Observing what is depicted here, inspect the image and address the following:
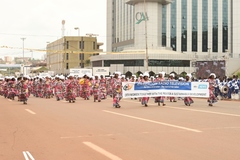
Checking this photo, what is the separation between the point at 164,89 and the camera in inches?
859

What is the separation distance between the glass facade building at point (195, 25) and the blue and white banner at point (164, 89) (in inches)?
2785

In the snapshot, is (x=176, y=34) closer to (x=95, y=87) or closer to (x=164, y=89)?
(x=95, y=87)

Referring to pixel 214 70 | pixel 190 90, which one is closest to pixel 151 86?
pixel 190 90

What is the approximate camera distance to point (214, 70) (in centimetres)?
4378

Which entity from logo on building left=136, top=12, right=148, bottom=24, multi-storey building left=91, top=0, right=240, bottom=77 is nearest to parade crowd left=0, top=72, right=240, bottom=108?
multi-storey building left=91, top=0, right=240, bottom=77

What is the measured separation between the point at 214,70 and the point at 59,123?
33406 millimetres

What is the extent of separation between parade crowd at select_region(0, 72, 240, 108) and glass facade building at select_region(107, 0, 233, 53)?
61518 mm

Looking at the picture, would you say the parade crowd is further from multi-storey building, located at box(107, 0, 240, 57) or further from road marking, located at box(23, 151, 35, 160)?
multi-storey building, located at box(107, 0, 240, 57)

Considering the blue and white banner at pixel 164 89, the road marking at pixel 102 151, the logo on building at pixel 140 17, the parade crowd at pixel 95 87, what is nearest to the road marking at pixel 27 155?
the road marking at pixel 102 151

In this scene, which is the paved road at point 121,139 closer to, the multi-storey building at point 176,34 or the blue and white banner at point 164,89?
the blue and white banner at point 164,89

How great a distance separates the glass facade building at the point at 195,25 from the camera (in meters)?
93.3

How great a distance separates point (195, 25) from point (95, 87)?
72681mm

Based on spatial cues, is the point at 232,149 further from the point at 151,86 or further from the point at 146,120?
the point at 151,86

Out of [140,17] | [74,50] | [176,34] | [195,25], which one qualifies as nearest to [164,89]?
[140,17]
